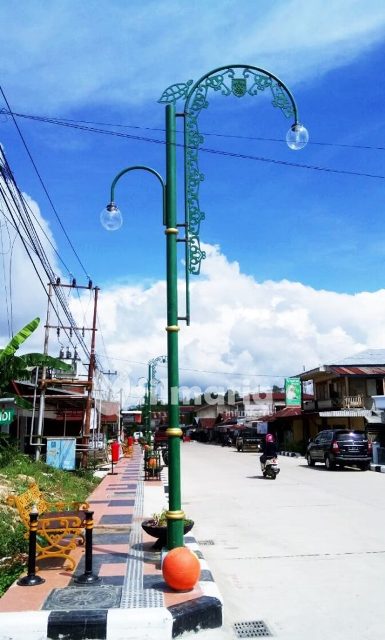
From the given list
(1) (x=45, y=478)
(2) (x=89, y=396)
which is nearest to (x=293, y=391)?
(2) (x=89, y=396)

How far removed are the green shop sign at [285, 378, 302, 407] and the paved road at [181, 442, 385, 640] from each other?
882 inches

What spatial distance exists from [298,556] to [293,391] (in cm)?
3226

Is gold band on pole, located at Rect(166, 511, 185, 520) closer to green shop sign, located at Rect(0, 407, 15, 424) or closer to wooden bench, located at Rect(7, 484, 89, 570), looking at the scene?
wooden bench, located at Rect(7, 484, 89, 570)

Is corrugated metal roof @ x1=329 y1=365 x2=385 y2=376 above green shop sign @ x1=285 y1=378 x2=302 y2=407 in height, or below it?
above

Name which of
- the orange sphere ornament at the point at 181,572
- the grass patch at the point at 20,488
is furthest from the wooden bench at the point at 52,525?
the orange sphere ornament at the point at 181,572

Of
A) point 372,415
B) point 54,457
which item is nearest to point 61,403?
point 54,457

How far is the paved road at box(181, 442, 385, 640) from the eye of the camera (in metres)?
5.66

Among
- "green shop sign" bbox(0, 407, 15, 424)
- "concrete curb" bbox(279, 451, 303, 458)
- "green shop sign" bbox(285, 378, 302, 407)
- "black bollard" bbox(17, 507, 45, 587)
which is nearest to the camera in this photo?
"black bollard" bbox(17, 507, 45, 587)

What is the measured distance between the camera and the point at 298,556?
837 centimetres

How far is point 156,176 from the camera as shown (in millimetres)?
8109

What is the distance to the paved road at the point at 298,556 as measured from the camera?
18.6 feet

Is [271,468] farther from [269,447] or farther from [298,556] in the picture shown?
[298,556]

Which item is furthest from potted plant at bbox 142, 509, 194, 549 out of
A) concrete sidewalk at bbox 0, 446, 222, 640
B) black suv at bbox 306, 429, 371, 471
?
black suv at bbox 306, 429, 371, 471

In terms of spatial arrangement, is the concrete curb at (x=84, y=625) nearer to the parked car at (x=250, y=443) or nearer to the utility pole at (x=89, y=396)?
the utility pole at (x=89, y=396)
